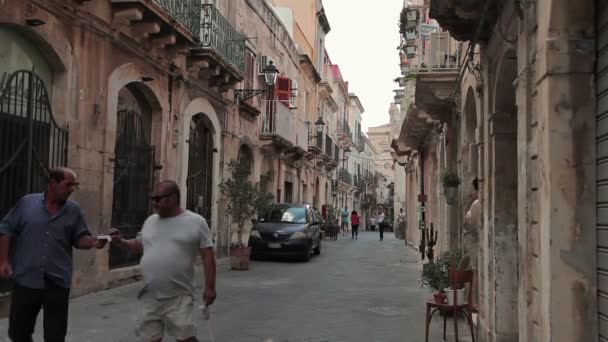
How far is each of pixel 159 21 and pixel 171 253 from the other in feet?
28.3

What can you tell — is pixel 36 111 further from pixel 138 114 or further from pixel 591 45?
pixel 591 45

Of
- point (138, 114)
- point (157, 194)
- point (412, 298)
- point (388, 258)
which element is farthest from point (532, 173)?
point (388, 258)

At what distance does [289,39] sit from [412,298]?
57.6ft

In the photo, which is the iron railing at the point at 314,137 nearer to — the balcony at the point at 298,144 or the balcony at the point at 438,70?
the balcony at the point at 298,144

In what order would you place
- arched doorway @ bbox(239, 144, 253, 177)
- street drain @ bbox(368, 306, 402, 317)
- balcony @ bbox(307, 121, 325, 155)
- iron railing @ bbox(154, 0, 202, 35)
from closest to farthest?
street drain @ bbox(368, 306, 402, 317), iron railing @ bbox(154, 0, 202, 35), arched doorway @ bbox(239, 144, 253, 177), balcony @ bbox(307, 121, 325, 155)

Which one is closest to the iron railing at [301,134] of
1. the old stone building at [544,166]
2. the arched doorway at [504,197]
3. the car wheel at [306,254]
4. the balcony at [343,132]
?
the car wheel at [306,254]

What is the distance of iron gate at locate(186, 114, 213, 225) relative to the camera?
627 inches

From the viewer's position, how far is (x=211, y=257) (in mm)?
4758

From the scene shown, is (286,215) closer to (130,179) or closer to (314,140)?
(130,179)

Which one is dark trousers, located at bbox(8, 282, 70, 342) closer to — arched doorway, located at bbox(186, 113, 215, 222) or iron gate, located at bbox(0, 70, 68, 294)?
iron gate, located at bbox(0, 70, 68, 294)

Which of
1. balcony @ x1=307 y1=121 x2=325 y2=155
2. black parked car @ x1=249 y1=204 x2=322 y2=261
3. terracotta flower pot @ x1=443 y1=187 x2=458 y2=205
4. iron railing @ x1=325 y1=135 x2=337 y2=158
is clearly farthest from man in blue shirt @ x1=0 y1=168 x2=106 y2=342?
iron railing @ x1=325 y1=135 x2=337 y2=158

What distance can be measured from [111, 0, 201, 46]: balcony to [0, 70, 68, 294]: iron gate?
2407 mm

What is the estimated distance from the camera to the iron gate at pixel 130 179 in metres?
12.0

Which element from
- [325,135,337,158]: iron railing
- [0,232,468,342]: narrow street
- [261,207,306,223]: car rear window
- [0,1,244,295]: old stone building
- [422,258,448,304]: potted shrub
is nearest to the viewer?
[0,232,468,342]: narrow street
